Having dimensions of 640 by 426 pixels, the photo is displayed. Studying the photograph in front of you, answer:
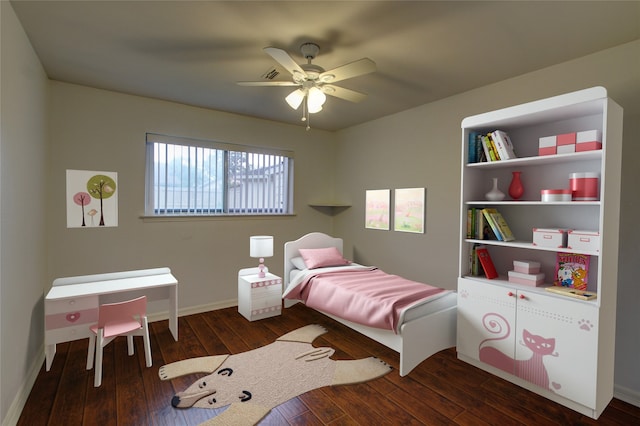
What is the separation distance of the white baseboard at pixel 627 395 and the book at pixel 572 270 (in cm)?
78

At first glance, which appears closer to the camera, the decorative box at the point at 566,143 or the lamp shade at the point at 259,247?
the decorative box at the point at 566,143

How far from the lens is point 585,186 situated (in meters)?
2.21

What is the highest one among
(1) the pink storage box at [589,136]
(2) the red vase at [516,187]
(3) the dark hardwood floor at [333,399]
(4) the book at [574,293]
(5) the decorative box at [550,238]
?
(1) the pink storage box at [589,136]

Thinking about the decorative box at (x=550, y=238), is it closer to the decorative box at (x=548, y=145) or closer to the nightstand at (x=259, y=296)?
the decorative box at (x=548, y=145)

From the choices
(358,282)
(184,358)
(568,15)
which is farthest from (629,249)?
(184,358)

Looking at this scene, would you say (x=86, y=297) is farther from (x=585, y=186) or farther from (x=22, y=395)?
(x=585, y=186)

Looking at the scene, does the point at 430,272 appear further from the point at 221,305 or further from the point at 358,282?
the point at 221,305

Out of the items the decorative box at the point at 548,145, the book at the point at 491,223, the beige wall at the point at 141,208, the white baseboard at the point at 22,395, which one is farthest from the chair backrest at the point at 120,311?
the decorative box at the point at 548,145

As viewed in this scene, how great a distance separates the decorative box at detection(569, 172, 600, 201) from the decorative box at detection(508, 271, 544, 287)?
25.8 inches

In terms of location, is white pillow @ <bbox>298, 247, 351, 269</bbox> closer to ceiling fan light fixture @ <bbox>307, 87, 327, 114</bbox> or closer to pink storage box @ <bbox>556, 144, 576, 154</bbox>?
ceiling fan light fixture @ <bbox>307, 87, 327, 114</bbox>

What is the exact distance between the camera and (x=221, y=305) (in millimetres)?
4090

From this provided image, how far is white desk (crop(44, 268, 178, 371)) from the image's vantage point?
2482 millimetres

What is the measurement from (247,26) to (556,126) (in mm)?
2525

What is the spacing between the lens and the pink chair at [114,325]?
7.77ft
